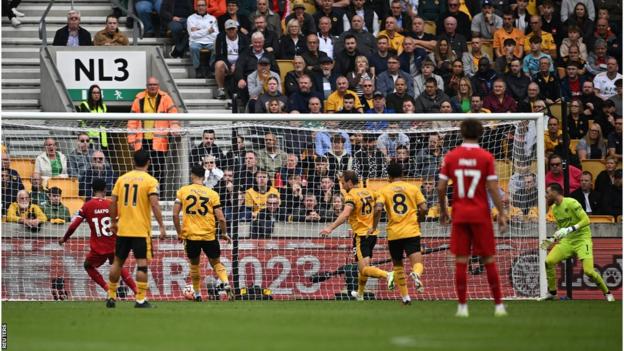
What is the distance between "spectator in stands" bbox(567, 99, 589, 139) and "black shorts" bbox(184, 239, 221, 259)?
8.52m

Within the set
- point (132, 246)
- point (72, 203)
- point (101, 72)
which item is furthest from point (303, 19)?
point (132, 246)

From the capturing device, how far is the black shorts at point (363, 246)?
2083 centimetres

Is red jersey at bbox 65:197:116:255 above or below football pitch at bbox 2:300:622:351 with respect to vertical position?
above

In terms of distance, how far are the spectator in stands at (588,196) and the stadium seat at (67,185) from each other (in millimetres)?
8403

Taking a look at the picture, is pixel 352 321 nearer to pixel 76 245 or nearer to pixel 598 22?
pixel 76 245

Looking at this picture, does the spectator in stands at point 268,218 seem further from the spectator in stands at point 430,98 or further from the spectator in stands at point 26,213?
the spectator in stands at point 430,98

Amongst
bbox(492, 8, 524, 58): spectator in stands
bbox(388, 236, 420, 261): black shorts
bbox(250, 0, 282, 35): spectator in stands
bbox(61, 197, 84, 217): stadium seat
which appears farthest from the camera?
bbox(492, 8, 524, 58): spectator in stands

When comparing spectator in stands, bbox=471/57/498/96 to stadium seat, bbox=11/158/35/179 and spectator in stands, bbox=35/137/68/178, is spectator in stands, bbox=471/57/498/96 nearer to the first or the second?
spectator in stands, bbox=35/137/68/178

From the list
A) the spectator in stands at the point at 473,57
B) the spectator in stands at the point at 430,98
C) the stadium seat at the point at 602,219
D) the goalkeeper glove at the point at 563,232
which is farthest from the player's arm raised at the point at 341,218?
the spectator in stands at the point at 473,57

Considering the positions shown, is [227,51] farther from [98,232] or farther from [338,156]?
[98,232]

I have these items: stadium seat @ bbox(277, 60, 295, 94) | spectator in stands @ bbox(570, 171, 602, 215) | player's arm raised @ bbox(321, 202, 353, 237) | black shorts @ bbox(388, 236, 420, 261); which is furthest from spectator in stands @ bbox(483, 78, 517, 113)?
black shorts @ bbox(388, 236, 420, 261)

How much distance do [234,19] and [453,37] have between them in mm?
4351

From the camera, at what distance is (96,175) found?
2220cm

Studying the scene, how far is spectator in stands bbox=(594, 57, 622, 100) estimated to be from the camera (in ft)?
91.7
